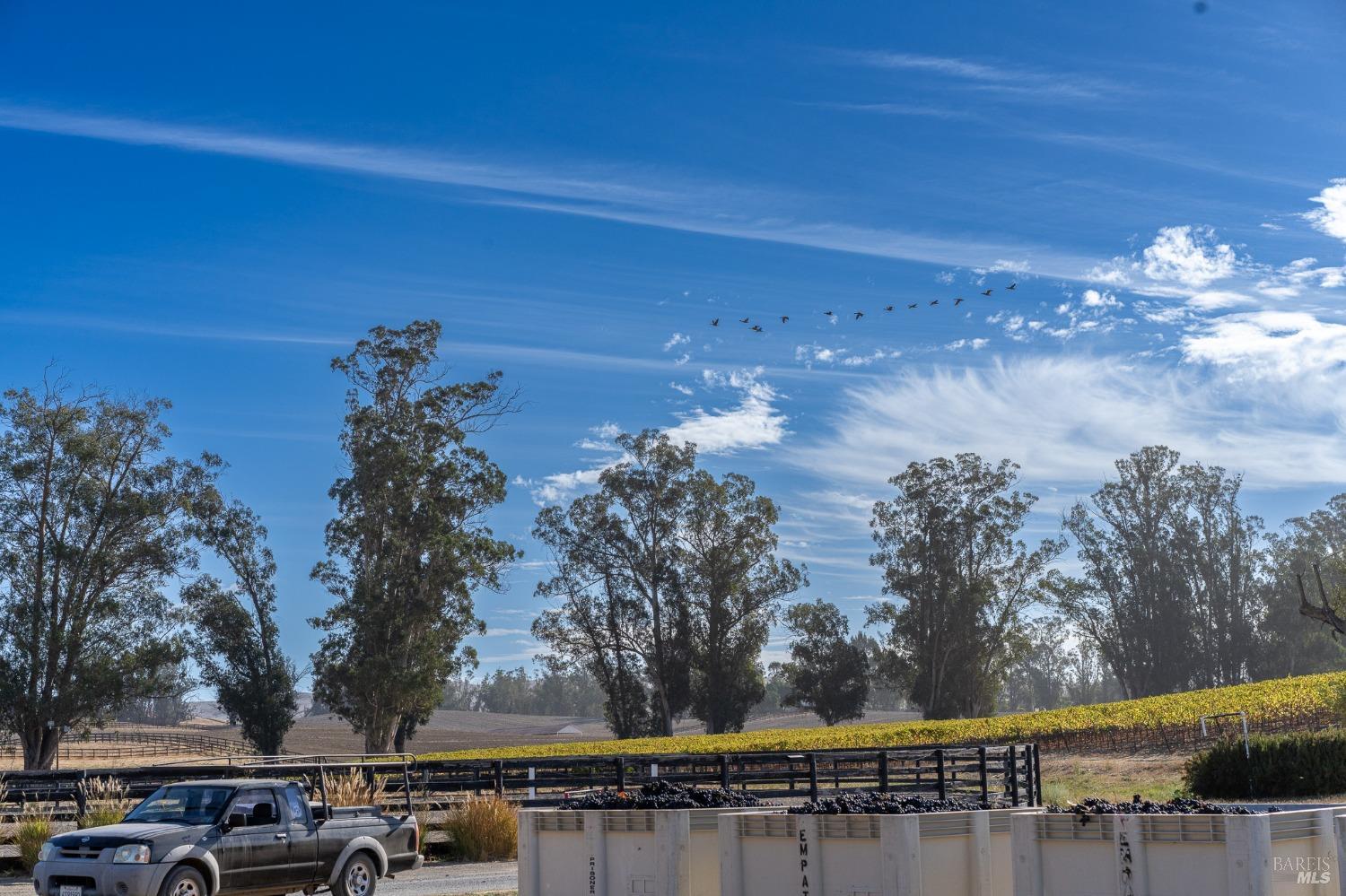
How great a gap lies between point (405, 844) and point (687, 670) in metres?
65.2

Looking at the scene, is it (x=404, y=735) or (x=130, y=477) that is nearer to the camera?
(x=130, y=477)

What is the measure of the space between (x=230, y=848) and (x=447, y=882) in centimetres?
442

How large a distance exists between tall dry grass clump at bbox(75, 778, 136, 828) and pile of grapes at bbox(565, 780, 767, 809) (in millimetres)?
10500

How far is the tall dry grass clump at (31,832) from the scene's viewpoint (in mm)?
17969

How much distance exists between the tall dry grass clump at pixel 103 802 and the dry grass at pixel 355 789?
2982 millimetres

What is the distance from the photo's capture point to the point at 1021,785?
104 feet

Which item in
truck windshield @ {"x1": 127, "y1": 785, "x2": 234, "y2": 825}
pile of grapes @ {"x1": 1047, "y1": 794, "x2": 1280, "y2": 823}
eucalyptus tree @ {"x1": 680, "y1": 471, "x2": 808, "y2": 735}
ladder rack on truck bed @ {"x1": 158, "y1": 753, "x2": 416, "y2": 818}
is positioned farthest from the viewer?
eucalyptus tree @ {"x1": 680, "y1": 471, "x2": 808, "y2": 735}

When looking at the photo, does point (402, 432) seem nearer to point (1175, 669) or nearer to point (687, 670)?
point (687, 670)

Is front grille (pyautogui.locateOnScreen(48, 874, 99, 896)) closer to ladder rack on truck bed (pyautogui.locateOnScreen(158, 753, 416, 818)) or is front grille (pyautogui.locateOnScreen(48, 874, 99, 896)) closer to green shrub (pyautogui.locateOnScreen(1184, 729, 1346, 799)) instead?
ladder rack on truck bed (pyautogui.locateOnScreen(158, 753, 416, 818))

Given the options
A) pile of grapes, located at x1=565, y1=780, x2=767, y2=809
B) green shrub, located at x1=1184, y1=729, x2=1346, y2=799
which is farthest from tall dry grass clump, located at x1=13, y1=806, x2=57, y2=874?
green shrub, located at x1=1184, y1=729, x2=1346, y2=799

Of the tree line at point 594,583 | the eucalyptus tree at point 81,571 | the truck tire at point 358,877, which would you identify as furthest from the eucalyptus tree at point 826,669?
the truck tire at point 358,877

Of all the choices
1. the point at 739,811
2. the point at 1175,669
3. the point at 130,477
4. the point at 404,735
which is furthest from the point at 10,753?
the point at 1175,669

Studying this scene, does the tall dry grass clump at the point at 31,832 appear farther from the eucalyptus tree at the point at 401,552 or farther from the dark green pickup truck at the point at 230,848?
the eucalyptus tree at the point at 401,552

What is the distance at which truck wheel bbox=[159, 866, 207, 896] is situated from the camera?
13.1 m
